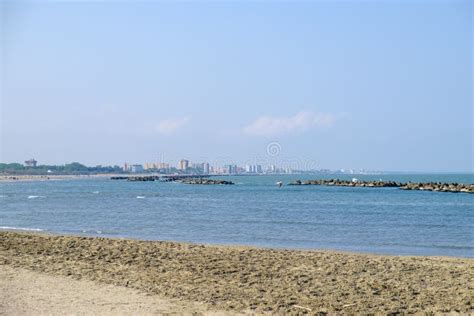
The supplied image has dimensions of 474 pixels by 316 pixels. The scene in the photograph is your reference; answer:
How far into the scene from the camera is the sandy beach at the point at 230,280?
29.8ft

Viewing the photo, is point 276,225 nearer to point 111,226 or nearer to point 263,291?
point 111,226

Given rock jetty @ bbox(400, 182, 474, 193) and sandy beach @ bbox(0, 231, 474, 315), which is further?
rock jetty @ bbox(400, 182, 474, 193)

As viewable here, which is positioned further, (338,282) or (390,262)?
(390,262)

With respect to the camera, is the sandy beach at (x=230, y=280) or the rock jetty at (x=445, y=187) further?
the rock jetty at (x=445, y=187)

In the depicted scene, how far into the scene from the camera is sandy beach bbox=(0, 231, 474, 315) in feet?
29.8

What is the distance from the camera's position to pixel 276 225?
2684 cm

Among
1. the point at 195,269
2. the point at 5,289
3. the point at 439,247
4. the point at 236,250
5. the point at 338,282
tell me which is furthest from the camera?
the point at 439,247

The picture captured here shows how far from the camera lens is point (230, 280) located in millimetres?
11180

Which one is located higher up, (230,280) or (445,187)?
(445,187)

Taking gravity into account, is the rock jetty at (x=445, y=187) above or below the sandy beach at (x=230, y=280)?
above

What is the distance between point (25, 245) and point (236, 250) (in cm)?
597

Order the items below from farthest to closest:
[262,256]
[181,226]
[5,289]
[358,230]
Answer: [181,226], [358,230], [262,256], [5,289]

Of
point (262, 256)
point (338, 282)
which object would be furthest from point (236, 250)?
point (338, 282)

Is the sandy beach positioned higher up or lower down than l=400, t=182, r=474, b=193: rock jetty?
lower down
